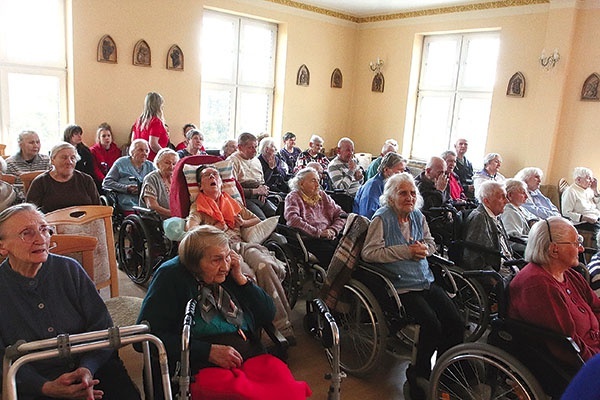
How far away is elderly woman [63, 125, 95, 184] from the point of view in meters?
4.78

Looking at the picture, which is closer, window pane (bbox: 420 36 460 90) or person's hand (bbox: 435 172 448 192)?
person's hand (bbox: 435 172 448 192)

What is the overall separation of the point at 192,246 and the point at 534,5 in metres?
5.90

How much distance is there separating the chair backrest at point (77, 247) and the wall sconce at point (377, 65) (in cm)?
656

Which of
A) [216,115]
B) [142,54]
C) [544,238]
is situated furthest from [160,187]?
[216,115]

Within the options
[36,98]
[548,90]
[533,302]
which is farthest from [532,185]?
[36,98]

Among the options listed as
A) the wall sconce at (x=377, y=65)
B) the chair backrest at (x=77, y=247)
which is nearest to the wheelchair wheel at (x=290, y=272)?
the chair backrest at (x=77, y=247)

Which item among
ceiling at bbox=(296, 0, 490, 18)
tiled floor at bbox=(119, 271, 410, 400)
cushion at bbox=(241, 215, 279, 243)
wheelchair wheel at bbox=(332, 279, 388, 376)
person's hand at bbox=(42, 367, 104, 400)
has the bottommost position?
tiled floor at bbox=(119, 271, 410, 400)

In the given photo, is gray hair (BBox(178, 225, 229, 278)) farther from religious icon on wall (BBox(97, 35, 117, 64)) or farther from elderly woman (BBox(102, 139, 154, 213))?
religious icon on wall (BBox(97, 35, 117, 64))

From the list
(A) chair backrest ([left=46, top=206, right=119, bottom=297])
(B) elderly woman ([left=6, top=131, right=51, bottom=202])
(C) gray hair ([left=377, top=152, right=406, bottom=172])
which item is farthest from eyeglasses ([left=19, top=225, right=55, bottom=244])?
(B) elderly woman ([left=6, top=131, right=51, bottom=202])

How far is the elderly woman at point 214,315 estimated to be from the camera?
1.62 metres

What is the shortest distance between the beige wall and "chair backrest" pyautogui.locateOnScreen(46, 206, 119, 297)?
12.0 feet

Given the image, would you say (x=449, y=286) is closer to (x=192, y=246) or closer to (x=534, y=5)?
(x=192, y=246)

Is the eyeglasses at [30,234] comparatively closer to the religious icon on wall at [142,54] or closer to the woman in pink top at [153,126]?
the woman in pink top at [153,126]

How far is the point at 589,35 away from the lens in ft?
18.0
